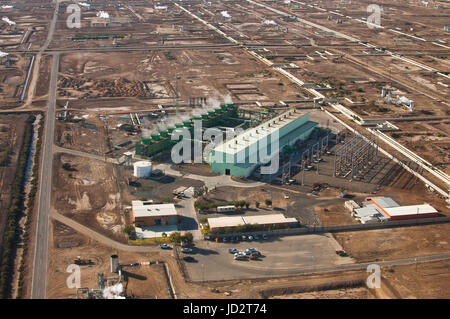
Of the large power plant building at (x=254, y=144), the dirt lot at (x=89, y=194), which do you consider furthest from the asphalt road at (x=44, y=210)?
the large power plant building at (x=254, y=144)

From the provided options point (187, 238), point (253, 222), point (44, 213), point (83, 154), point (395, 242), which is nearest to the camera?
point (187, 238)

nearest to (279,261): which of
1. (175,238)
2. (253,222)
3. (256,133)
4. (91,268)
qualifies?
(253,222)

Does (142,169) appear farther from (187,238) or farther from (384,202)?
(384,202)

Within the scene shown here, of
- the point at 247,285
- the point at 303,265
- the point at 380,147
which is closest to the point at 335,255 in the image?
the point at 303,265

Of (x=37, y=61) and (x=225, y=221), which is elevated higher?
(x=37, y=61)

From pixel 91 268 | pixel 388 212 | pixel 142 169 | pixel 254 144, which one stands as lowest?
pixel 91 268

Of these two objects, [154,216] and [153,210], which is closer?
[154,216]

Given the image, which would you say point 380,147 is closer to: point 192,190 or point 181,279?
point 192,190
